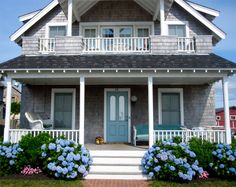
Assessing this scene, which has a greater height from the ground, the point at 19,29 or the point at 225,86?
the point at 19,29

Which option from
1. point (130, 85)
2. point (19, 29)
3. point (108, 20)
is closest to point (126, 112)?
point (130, 85)

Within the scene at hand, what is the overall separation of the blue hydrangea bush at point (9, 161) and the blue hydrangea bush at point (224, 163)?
5847 millimetres

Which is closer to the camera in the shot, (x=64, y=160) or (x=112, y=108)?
(x=64, y=160)

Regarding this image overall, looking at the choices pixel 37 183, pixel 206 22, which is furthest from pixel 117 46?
pixel 37 183

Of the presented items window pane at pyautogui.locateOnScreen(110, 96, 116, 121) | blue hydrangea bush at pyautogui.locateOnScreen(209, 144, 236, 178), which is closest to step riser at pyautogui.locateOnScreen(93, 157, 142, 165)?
blue hydrangea bush at pyautogui.locateOnScreen(209, 144, 236, 178)

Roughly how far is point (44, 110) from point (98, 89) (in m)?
2.71

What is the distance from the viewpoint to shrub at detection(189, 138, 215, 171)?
7.68 meters

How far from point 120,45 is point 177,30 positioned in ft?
11.3

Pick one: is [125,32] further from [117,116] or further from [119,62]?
[117,116]

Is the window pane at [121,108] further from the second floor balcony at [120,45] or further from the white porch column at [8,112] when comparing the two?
the white porch column at [8,112]

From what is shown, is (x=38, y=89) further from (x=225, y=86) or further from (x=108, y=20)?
(x=225, y=86)

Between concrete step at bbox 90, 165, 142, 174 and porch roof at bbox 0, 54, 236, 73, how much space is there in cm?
344

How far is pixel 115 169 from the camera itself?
8.16 m

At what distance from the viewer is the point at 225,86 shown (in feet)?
30.7
